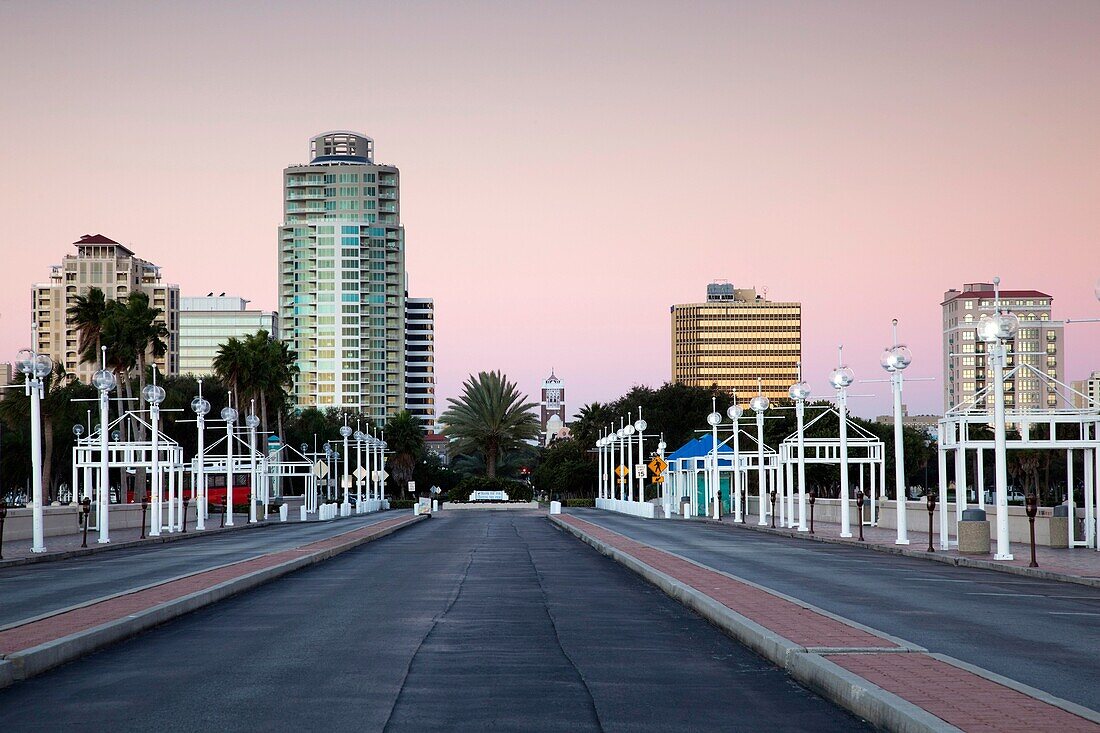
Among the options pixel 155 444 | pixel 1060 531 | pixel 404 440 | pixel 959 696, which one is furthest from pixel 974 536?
pixel 404 440

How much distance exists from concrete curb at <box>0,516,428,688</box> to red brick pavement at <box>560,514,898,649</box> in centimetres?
690

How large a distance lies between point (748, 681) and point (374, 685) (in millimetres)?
3144

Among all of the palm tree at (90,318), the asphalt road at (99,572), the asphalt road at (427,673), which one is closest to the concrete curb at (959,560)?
the asphalt road at (427,673)

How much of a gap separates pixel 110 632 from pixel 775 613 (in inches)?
291

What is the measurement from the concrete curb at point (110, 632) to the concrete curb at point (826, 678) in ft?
21.9

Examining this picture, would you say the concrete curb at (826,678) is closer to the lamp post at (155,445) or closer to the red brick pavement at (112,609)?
the red brick pavement at (112,609)

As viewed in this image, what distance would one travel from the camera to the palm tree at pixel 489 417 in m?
116

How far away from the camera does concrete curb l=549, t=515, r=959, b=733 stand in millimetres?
8398

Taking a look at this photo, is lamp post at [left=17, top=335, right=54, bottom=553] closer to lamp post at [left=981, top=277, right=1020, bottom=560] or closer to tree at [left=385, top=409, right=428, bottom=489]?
lamp post at [left=981, top=277, right=1020, bottom=560]

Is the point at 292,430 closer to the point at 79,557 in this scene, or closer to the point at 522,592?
the point at 79,557

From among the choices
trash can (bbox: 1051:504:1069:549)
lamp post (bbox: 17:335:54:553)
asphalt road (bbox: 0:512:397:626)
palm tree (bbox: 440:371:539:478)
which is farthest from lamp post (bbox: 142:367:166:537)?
palm tree (bbox: 440:371:539:478)

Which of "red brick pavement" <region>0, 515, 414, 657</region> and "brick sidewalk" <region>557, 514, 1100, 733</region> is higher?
"brick sidewalk" <region>557, 514, 1100, 733</region>

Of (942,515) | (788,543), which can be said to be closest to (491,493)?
(788,543)

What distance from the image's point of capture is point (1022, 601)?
62.0 feet
